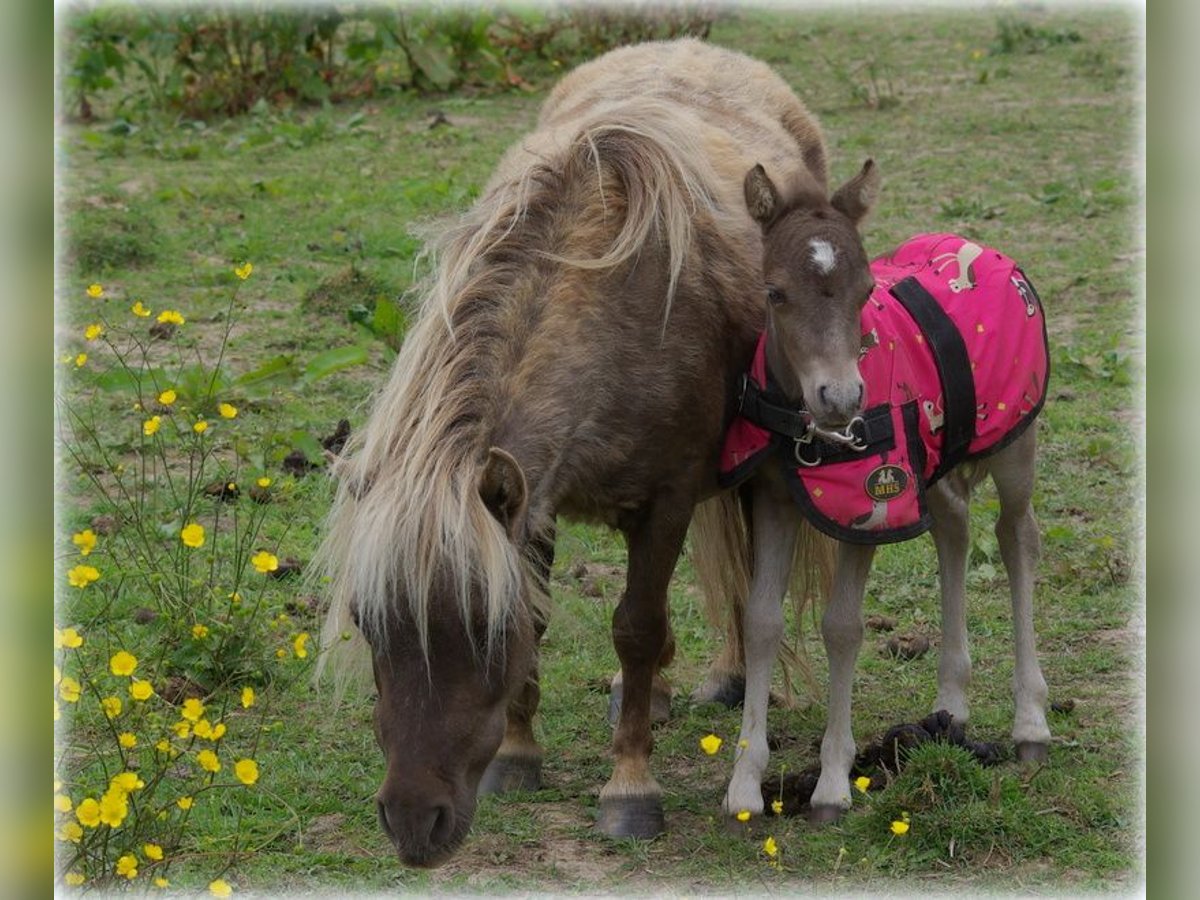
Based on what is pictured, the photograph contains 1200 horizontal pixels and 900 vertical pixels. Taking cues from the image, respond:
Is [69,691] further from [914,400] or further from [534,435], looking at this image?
[914,400]

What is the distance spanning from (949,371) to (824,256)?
76cm

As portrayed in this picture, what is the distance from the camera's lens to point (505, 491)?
3752mm

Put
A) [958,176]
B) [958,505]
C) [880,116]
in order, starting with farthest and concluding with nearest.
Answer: [880,116]
[958,176]
[958,505]

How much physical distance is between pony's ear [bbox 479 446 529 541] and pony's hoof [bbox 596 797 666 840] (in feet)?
3.82

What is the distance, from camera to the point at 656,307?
438 cm

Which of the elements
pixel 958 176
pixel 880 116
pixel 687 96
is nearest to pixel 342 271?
pixel 687 96

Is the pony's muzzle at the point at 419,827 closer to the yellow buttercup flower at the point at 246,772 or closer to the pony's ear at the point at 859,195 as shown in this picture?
the yellow buttercup flower at the point at 246,772

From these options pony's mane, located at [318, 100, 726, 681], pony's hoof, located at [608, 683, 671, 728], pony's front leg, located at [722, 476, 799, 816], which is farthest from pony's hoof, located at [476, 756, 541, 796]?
pony's mane, located at [318, 100, 726, 681]

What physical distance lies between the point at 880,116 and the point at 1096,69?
246 centimetres

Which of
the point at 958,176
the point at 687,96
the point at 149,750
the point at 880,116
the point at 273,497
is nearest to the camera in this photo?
the point at 149,750

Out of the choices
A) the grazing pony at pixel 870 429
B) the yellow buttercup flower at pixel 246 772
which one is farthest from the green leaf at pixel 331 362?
the yellow buttercup flower at pixel 246 772

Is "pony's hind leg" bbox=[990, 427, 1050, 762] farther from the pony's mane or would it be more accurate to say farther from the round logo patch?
the pony's mane

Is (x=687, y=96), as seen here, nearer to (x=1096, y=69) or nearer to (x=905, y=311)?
(x=905, y=311)

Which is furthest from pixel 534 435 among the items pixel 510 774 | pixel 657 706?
pixel 657 706
